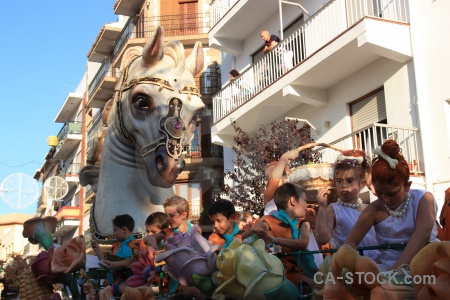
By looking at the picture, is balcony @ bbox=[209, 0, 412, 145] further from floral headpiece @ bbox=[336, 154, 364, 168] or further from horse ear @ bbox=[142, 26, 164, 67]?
floral headpiece @ bbox=[336, 154, 364, 168]

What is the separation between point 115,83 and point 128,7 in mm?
10867

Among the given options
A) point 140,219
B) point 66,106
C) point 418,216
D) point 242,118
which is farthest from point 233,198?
point 66,106

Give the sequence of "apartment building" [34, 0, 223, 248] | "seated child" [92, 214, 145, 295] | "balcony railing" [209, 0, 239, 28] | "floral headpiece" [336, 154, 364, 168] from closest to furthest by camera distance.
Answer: "floral headpiece" [336, 154, 364, 168], "seated child" [92, 214, 145, 295], "balcony railing" [209, 0, 239, 28], "apartment building" [34, 0, 223, 248]

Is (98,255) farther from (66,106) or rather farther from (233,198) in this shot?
(66,106)

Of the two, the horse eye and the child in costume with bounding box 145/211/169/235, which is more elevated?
the horse eye

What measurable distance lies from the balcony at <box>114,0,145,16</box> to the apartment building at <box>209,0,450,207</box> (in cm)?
1304

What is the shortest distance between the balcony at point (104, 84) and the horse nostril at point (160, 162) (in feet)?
78.4

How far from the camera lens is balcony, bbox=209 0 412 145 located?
10.8m

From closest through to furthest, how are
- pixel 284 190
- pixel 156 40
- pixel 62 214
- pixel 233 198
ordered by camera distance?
pixel 284 190, pixel 156 40, pixel 233 198, pixel 62 214

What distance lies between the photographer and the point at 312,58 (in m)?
12.3

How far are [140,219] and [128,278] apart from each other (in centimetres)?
121

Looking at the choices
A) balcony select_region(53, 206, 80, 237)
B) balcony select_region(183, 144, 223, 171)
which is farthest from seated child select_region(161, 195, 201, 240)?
balcony select_region(53, 206, 80, 237)

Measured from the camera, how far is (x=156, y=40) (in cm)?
436

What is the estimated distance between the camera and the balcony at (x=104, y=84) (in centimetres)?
2838
